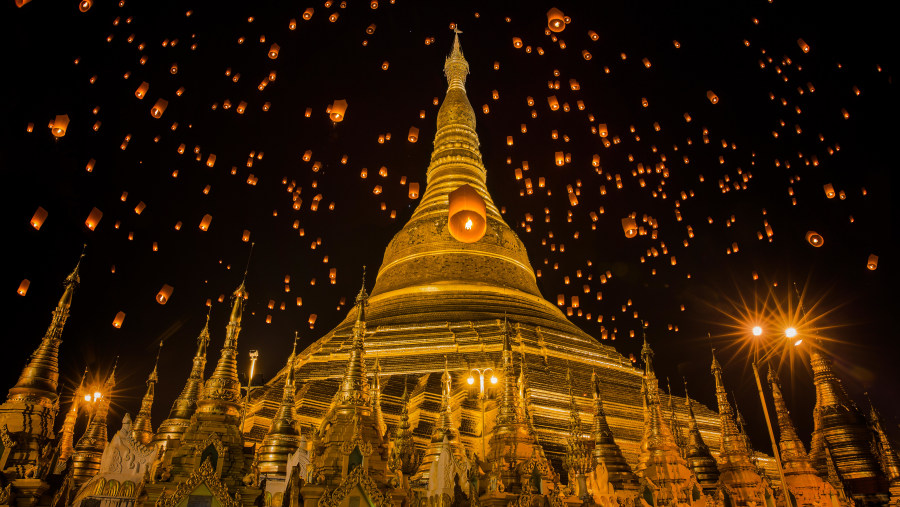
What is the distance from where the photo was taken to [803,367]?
78.4ft

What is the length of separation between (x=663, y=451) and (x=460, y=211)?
1470 cm

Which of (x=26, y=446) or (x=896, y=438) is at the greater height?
Answer: (x=896, y=438)

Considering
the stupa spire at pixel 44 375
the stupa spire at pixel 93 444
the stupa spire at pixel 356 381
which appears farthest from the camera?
the stupa spire at pixel 93 444

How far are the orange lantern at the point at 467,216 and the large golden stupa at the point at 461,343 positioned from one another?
3.80 m

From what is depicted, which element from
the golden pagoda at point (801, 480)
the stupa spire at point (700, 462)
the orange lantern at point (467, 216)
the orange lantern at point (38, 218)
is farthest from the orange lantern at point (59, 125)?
the golden pagoda at point (801, 480)

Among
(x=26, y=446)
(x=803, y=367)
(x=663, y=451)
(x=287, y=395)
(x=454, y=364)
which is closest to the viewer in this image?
(x=26, y=446)

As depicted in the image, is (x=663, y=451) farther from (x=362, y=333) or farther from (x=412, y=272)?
(x=412, y=272)

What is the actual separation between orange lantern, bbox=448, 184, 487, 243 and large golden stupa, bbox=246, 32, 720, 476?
380cm

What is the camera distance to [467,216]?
2562 centimetres

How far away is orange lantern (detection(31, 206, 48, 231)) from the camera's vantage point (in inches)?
588

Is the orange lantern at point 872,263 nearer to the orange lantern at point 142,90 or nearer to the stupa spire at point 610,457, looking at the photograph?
the stupa spire at point 610,457

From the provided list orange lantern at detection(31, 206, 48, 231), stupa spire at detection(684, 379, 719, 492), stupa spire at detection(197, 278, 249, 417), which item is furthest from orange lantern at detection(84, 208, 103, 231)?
stupa spire at detection(684, 379, 719, 492)

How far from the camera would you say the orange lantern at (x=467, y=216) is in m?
24.5

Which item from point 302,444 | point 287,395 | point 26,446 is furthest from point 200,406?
point 287,395
